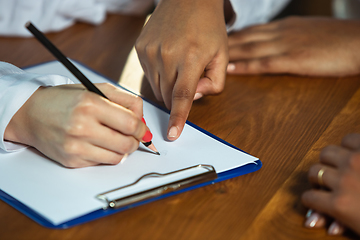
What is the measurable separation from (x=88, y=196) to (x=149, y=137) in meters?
0.11

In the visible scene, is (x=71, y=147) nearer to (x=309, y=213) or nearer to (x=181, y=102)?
(x=181, y=102)

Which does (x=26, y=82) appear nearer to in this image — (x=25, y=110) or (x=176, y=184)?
(x=25, y=110)

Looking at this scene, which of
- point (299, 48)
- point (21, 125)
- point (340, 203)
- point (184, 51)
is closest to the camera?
point (340, 203)

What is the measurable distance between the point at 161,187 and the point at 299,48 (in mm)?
453

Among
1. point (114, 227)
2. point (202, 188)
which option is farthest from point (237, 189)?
point (114, 227)

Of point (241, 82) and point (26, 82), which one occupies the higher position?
point (26, 82)

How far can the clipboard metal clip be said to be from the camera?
0.39 metres

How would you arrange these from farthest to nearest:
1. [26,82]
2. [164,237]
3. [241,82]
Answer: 1. [241,82]
2. [26,82]
3. [164,237]

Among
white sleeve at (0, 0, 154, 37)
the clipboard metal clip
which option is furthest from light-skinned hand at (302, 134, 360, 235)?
white sleeve at (0, 0, 154, 37)

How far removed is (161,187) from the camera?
413 millimetres

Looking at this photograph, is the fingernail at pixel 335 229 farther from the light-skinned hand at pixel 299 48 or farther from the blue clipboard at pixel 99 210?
the light-skinned hand at pixel 299 48

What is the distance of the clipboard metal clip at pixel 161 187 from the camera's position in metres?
0.39

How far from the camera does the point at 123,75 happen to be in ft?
2.24

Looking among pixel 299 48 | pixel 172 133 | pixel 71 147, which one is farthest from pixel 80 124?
pixel 299 48
